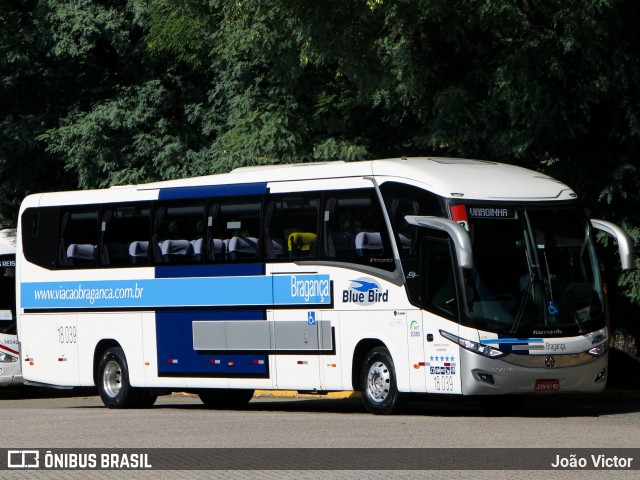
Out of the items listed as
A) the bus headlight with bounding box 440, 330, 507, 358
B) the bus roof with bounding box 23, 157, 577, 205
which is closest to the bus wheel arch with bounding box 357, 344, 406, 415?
the bus headlight with bounding box 440, 330, 507, 358

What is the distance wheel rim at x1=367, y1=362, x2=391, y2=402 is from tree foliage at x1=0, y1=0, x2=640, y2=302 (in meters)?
5.08

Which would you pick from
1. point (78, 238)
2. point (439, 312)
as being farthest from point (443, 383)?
point (78, 238)

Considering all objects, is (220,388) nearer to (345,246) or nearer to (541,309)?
(345,246)

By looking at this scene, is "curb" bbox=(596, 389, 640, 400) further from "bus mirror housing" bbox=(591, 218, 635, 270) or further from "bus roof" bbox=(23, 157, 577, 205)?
"bus roof" bbox=(23, 157, 577, 205)

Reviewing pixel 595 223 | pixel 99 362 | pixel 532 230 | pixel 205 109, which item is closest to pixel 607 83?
pixel 595 223

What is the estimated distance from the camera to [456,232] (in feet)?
59.2

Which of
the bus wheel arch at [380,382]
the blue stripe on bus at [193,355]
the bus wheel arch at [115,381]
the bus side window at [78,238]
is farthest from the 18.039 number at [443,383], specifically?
the bus side window at [78,238]

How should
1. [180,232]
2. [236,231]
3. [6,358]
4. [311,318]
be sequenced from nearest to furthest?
[311,318], [236,231], [180,232], [6,358]

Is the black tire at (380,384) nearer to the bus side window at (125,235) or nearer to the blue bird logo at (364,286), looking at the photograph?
the blue bird logo at (364,286)

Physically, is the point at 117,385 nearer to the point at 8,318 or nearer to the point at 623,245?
the point at 8,318

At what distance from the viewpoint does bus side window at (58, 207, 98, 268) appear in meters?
23.5

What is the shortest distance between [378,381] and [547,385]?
245 centimetres

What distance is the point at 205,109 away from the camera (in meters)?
31.8

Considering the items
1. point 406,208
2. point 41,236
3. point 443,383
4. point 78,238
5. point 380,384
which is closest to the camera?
point 443,383
